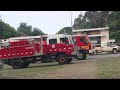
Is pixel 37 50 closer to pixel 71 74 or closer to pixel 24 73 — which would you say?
pixel 24 73

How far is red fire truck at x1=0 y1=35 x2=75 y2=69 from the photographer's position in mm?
22297

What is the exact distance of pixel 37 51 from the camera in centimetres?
2241

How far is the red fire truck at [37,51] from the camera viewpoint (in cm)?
2230

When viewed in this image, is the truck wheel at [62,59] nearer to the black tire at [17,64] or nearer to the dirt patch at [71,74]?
the black tire at [17,64]

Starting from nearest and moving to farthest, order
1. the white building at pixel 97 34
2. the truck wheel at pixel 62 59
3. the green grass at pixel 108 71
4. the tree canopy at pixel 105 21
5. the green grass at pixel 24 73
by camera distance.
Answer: the green grass at pixel 108 71
the green grass at pixel 24 73
the truck wheel at pixel 62 59
the white building at pixel 97 34
the tree canopy at pixel 105 21

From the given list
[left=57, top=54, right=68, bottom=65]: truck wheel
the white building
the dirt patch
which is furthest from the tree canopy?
the dirt patch

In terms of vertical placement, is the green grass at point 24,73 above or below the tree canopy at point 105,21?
below

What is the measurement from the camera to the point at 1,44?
73.6ft

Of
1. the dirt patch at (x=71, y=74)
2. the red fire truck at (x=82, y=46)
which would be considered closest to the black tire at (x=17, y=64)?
the dirt patch at (x=71, y=74)

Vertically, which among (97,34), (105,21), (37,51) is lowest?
(37,51)

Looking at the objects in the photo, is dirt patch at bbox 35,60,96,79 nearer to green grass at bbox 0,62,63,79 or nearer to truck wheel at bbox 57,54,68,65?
green grass at bbox 0,62,63,79

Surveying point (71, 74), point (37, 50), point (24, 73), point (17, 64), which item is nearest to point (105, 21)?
point (37, 50)
